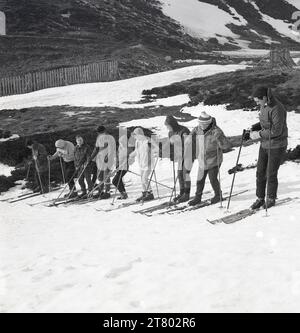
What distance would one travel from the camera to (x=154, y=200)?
12.9 metres

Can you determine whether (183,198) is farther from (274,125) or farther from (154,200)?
(274,125)

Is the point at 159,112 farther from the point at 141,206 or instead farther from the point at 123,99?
the point at 141,206

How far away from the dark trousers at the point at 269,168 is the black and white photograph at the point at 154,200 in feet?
0.07

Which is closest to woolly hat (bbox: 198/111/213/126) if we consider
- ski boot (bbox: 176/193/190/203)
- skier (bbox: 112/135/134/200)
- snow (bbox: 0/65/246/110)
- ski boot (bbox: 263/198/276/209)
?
ski boot (bbox: 176/193/190/203)

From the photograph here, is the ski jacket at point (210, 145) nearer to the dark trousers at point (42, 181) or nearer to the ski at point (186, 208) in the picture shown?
the ski at point (186, 208)

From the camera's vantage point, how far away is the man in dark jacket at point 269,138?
8.95 m

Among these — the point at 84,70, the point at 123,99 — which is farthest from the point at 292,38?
the point at 123,99

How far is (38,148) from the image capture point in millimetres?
15539

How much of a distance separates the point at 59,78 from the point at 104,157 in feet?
89.5

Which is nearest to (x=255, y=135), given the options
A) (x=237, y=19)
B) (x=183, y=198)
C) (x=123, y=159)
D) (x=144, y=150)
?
(x=183, y=198)

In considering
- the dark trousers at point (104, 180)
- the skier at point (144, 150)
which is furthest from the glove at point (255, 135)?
the dark trousers at point (104, 180)

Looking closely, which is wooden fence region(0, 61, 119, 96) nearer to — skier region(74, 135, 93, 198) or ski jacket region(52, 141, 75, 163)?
ski jacket region(52, 141, 75, 163)
